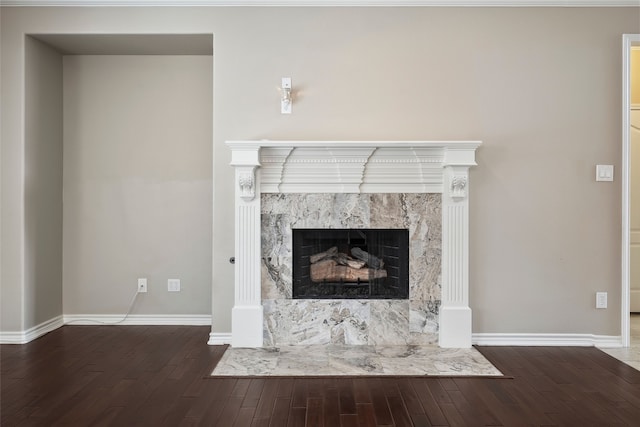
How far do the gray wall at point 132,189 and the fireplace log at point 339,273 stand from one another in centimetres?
106

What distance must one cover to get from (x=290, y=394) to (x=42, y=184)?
2.66 metres

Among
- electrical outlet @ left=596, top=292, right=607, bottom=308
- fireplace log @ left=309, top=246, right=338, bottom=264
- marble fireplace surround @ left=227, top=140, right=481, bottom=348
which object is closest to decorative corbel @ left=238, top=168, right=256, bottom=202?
marble fireplace surround @ left=227, top=140, right=481, bottom=348

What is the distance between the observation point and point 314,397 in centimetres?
238

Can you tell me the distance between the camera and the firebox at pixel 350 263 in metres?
3.28

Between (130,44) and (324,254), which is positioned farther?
(130,44)

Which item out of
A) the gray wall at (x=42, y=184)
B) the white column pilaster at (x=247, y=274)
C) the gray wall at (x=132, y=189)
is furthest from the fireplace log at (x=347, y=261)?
the gray wall at (x=42, y=184)

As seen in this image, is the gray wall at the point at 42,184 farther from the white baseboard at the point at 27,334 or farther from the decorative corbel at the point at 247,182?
the decorative corbel at the point at 247,182

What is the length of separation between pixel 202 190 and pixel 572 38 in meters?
3.16

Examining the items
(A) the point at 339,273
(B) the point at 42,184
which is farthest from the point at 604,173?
(B) the point at 42,184

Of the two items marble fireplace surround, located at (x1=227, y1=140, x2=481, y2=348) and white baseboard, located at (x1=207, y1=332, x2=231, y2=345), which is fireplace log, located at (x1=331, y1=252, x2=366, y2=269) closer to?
marble fireplace surround, located at (x1=227, y1=140, x2=481, y2=348)

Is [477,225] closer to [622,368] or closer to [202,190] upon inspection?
[622,368]

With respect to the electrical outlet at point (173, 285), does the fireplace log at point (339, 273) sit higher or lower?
higher

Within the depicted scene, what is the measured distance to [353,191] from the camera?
3232 mm

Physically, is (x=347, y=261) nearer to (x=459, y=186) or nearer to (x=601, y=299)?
(x=459, y=186)
